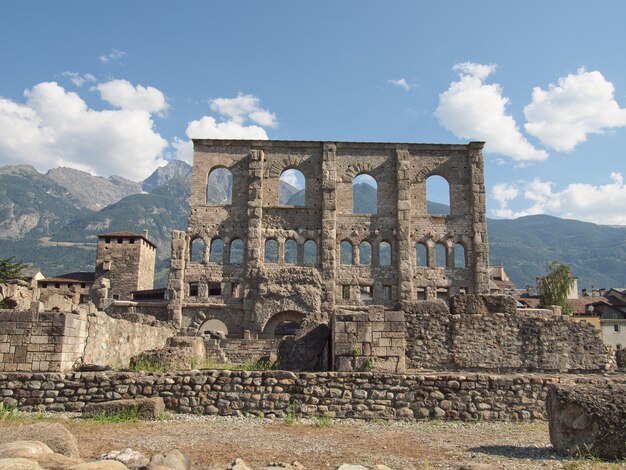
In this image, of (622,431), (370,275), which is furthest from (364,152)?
(622,431)

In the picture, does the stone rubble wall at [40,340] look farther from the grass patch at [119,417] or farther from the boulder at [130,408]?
the grass patch at [119,417]

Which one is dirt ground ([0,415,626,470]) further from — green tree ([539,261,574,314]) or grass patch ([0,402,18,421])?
green tree ([539,261,574,314])

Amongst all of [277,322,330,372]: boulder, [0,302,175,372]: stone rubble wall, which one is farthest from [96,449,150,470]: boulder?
[277,322,330,372]: boulder

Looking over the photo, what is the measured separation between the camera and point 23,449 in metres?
5.40

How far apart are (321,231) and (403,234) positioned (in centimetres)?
530

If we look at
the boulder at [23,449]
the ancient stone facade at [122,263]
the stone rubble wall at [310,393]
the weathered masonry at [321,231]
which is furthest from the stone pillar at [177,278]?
the boulder at [23,449]

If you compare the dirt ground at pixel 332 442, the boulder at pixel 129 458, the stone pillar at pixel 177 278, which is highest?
the stone pillar at pixel 177 278

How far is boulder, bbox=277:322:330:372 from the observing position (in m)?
13.6

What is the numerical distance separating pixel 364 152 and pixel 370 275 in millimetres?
8309

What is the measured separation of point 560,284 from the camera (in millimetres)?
49875

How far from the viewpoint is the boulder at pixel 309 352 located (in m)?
13.6

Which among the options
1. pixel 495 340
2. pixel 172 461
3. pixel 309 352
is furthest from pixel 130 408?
pixel 495 340

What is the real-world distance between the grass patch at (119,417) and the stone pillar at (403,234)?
87.5 feet

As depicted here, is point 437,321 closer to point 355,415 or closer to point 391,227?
point 355,415
